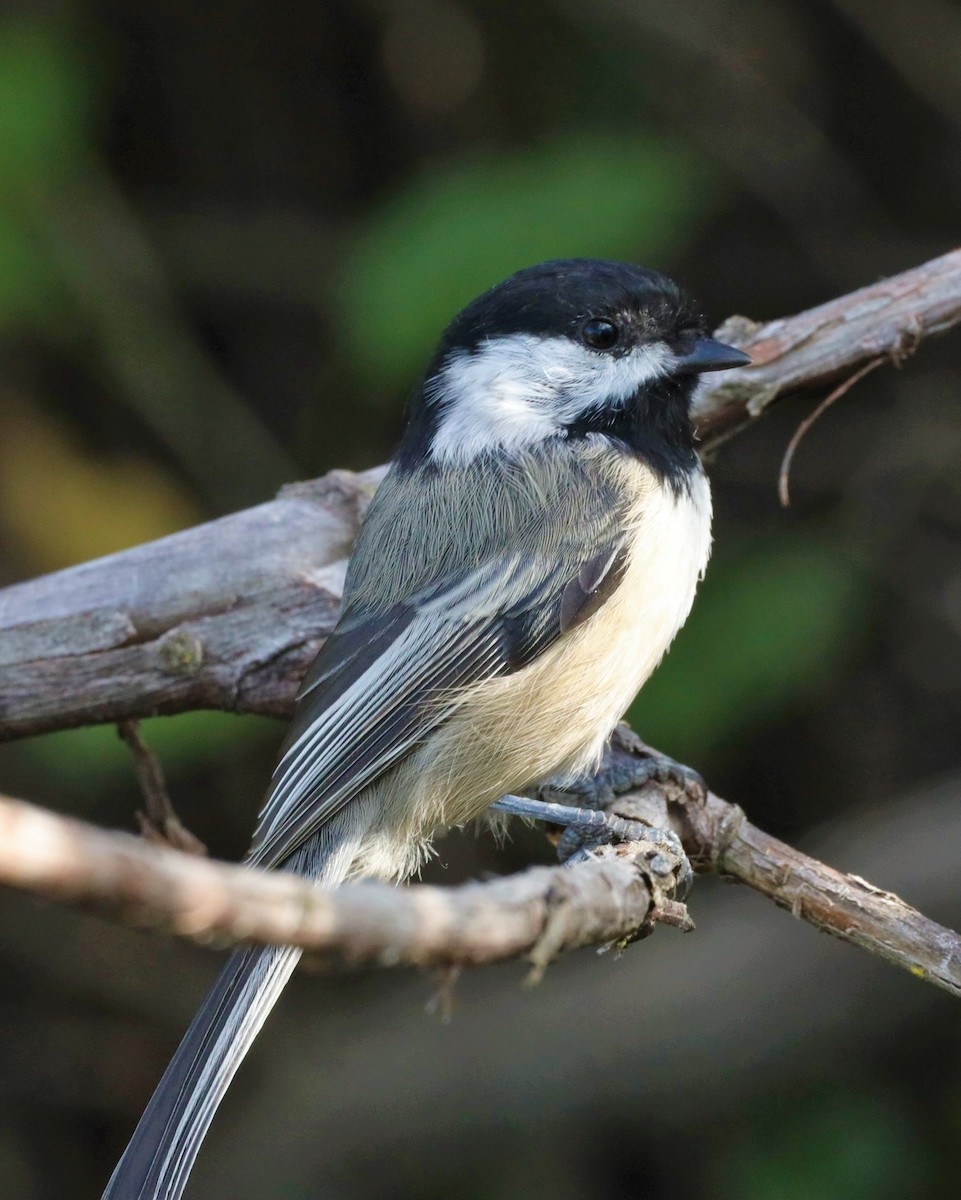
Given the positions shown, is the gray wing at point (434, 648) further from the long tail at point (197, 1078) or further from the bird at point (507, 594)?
the long tail at point (197, 1078)

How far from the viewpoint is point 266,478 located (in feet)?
9.91

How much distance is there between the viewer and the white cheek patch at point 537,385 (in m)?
1.84

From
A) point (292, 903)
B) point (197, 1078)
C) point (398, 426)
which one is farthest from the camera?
point (398, 426)

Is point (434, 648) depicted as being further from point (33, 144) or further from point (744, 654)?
point (33, 144)

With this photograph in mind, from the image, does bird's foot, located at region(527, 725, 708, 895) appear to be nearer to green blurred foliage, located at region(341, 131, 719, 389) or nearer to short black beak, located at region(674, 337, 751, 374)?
short black beak, located at region(674, 337, 751, 374)

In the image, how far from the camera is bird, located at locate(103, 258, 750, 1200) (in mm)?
1701

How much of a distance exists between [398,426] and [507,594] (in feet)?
5.05

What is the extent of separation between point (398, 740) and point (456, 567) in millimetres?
241

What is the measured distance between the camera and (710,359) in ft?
6.09

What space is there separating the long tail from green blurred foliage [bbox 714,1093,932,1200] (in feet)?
4.38

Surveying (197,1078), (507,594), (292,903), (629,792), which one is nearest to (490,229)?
(507,594)

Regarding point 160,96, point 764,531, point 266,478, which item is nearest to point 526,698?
point 764,531

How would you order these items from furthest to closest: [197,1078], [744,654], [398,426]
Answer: [398,426]
[744,654]
[197,1078]

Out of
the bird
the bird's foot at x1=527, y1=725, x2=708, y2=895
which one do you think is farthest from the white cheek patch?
the bird's foot at x1=527, y1=725, x2=708, y2=895
